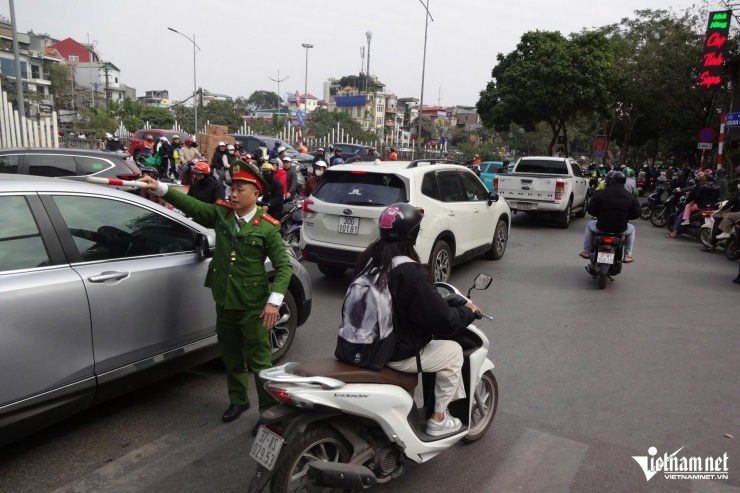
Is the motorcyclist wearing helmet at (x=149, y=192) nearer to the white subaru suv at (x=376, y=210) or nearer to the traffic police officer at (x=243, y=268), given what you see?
the traffic police officer at (x=243, y=268)

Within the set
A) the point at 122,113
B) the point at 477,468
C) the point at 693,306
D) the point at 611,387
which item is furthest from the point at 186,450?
the point at 122,113

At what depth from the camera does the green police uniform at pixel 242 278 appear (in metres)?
3.54

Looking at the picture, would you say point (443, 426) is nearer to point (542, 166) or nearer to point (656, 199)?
point (542, 166)

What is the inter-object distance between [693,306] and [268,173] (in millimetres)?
6884

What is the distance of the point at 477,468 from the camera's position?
134 inches

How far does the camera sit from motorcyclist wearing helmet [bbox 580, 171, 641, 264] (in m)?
7.96

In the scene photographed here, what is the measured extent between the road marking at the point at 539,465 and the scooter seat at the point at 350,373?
0.91 metres

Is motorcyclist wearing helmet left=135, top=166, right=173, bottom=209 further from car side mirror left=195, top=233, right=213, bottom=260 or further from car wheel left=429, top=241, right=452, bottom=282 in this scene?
car wheel left=429, top=241, right=452, bottom=282

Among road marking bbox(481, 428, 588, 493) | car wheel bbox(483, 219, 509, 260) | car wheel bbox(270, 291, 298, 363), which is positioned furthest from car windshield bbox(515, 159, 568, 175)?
road marking bbox(481, 428, 588, 493)

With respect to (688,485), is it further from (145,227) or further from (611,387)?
(145,227)

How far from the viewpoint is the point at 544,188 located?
13.6 m

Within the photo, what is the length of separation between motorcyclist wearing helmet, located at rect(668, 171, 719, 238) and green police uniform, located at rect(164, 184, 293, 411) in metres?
12.1

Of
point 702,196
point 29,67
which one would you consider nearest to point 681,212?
point 702,196

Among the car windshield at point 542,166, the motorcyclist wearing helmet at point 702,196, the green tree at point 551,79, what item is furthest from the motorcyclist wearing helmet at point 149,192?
the green tree at point 551,79
